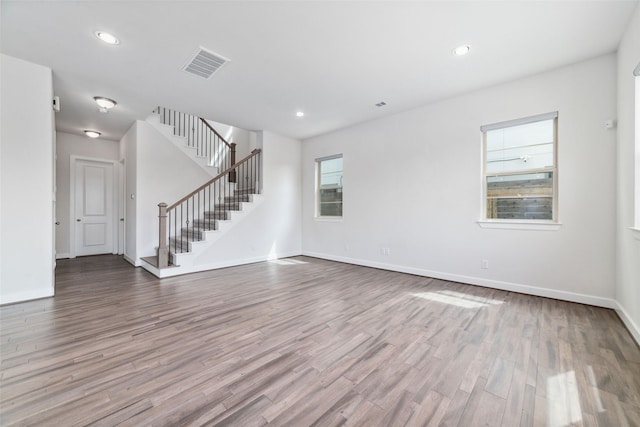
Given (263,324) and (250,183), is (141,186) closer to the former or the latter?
(250,183)

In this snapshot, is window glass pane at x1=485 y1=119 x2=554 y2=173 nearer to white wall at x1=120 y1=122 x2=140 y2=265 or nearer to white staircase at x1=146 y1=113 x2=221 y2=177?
white staircase at x1=146 y1=113 x2=221 y2=177

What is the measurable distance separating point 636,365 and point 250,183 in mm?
6723

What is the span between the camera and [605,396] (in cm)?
163

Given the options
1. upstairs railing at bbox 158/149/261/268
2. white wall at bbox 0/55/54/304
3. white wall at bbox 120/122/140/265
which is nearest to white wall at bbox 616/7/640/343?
upstairs railing at bbox 158/149/261/268

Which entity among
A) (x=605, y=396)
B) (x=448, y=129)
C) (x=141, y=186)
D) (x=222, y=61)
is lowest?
(x=605, y=396)

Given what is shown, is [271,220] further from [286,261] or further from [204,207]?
[204,207]

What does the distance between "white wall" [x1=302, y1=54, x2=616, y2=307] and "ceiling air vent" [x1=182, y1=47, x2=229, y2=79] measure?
10.1ft

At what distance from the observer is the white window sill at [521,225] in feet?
11.0

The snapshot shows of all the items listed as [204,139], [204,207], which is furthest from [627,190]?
[204,139]

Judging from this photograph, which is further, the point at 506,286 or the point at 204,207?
the point at 204,207

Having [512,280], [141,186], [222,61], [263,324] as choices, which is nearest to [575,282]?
[512,280]

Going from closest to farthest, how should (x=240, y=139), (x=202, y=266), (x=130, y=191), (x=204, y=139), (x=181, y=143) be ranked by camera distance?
(x=202, y=266) → (x=130, y=191) → (x=181, y=143) → (x=204, y=139) → (x=240, y=139)

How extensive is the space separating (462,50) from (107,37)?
379 cm

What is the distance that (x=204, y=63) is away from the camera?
125 inches
